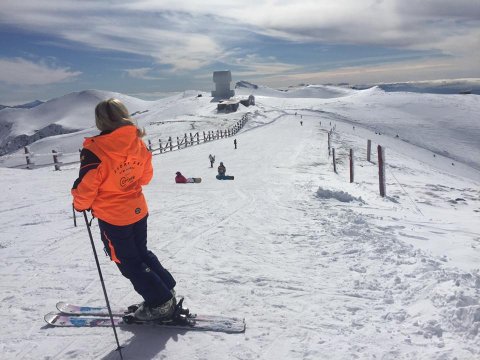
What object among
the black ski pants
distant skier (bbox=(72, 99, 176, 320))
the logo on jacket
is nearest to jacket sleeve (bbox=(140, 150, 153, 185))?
distant skier (bbox=(72, 99, 176, 320))

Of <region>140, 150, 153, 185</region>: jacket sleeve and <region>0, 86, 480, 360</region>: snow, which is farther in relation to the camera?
<region>140, 150, 153, 185</region>: jacket sleeve

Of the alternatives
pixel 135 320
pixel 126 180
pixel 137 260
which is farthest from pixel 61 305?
pixel 126 180

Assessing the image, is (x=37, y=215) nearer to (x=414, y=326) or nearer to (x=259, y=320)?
(x=259, y=320)

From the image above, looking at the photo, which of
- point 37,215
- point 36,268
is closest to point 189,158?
point 37,215

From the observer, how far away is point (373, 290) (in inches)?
193

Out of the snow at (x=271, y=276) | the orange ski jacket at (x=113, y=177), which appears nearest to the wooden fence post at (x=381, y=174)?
the snow at (x=271, y=276)

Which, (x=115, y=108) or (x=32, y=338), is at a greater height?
(x=115, y=108)

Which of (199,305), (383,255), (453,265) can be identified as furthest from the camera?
(383,255)

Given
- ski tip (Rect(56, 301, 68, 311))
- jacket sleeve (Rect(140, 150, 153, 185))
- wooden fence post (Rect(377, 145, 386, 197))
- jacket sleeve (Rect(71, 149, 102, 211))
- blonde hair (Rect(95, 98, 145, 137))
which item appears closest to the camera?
jacket sleeve (Rect(71, 149, 102, 211))

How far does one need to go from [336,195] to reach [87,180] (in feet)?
25.7

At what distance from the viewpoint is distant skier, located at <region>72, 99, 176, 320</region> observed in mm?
3535

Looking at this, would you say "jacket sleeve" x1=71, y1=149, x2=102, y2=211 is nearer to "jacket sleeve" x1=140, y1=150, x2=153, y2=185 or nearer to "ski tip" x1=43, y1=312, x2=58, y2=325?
"jacket sleeve" x1=140, y1=150, x2=153, y2=185

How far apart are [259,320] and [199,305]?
0.83 meters

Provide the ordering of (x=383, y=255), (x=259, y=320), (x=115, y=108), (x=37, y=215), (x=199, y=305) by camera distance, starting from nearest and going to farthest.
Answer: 1. (x=115, y=108)
2. (x=259, y=320)
3. (x=199, y=305)
4. (x=383, y=255)
5. (x=37, y=215)
